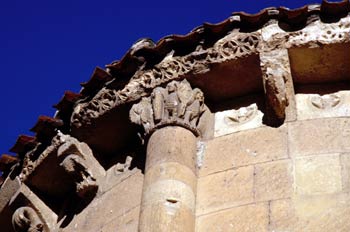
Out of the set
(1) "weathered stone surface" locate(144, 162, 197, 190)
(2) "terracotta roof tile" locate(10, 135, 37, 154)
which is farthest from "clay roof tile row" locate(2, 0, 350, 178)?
(1) "weathered stone surface" locate(144, 162, 197, 190)

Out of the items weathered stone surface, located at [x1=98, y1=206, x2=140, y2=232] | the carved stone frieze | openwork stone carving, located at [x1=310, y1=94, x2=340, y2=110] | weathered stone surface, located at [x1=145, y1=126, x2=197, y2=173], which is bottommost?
weathered stone surface, located at [x1=98, y1=206, x2=140, y2=232]

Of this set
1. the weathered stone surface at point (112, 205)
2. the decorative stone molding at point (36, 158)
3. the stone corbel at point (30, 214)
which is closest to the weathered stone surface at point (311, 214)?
the weathered stone surface at point (112, 205)

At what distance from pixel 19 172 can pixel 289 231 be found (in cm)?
351

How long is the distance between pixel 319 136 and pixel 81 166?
2397 mm

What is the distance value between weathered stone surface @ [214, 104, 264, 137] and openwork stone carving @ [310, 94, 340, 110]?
1.56ft

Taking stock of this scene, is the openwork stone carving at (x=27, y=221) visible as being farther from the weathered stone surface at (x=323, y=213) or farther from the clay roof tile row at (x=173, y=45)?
the weathered stone surface at (x=323, y=213)

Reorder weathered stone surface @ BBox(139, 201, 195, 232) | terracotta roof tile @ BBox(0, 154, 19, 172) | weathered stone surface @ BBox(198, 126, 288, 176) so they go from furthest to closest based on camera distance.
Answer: terracotta roof tile @ BBox(0, 154, 19, 172) < weathered stone surface @ BBox(198, 126, 288, 176) < weathered stone surface @ BBox(139, 201, 195, 232)

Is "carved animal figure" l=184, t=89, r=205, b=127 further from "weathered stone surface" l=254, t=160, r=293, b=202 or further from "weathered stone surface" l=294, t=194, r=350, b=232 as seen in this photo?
"weathered stone surface" l=294, t=194, r=350, b=232

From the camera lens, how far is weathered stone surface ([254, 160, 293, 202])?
6.29m

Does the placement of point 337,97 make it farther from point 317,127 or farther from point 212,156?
point 212,156

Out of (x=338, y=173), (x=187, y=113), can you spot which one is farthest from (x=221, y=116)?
(x=338, y=173)

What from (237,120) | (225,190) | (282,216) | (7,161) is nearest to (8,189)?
(7,161)

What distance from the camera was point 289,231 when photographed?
19.6 ft

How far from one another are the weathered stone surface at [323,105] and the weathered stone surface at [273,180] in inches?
23.5
